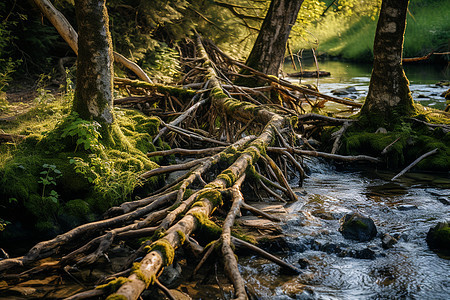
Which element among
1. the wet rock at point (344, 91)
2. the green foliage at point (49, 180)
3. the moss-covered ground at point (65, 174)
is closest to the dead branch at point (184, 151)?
the moss-covered ground at point (65, 174)

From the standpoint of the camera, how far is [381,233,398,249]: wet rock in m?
4.79

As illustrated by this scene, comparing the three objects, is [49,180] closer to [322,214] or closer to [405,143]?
[322,214]

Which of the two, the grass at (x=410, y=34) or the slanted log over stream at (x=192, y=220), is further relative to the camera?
the grass at (x=410, y=34)

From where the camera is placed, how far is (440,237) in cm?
481

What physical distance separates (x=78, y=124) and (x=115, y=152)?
71cm

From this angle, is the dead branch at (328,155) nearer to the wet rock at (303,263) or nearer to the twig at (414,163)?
the twig at (414,163)

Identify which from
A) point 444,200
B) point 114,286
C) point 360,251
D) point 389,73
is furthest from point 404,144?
point 114,286

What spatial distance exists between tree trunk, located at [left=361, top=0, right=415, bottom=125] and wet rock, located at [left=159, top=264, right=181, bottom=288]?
6649 millimetres

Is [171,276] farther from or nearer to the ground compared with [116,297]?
nearer to the ground

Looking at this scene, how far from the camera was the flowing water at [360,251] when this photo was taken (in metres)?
3.92

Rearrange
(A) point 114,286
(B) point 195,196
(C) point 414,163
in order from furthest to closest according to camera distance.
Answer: (C) point 414,163
(B) point 195,196
(A) point 114,286

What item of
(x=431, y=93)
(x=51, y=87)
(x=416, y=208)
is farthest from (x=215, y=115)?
(x=431, y=93)

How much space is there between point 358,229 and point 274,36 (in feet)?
23.1

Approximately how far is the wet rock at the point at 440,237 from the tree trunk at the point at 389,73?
451 centimetres
